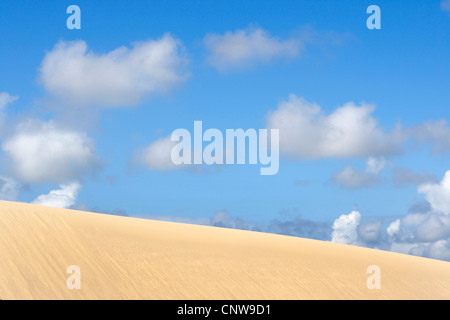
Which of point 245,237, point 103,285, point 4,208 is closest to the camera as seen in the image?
point 103,285

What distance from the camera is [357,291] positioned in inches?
1136

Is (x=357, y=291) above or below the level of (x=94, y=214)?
below

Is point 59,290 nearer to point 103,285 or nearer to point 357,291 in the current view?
point 103,285

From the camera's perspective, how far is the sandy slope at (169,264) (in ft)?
75.6

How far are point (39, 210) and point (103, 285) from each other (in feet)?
22.7

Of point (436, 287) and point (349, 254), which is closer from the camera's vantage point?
point (436, 287)

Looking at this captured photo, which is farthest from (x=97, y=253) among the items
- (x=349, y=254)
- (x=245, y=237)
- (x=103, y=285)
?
(x=349, y=254)

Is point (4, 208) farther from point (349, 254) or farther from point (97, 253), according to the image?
point (349, 254)

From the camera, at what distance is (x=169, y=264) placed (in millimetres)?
26688

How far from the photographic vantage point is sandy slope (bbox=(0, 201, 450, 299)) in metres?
23.0
